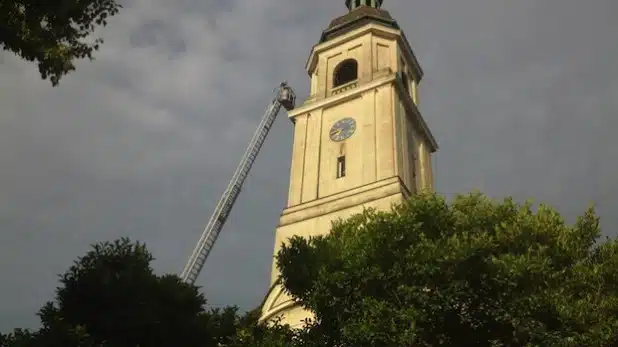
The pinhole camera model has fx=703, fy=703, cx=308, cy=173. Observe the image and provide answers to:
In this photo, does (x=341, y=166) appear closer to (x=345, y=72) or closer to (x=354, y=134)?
(x=354, y=134)

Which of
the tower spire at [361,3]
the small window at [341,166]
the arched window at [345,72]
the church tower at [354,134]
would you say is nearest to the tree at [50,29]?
the church tower at [354,134]

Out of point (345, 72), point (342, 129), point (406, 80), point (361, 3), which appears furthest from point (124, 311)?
point (361, 3)

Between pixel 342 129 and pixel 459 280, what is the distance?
67.2 ft

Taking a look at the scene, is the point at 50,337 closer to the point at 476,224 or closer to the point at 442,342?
the point at 442,342

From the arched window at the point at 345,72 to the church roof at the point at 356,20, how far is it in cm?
232

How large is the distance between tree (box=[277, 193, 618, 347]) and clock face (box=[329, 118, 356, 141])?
17.4 meters

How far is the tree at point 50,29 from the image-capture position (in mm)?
11344

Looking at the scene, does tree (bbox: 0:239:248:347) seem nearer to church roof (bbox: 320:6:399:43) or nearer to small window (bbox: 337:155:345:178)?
small window (bbox: 337:155:345:178)

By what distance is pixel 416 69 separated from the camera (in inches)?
1633

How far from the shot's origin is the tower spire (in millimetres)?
43875

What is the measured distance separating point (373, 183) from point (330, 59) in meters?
10.8

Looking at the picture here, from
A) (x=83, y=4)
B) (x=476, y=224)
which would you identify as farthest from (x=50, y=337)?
(x=476, y=224)

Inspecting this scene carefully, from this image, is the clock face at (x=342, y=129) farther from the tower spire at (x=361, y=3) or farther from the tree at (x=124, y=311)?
the tree at (x=124, y=311)

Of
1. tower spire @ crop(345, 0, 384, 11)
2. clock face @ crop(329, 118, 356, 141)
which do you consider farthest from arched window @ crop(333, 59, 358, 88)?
tower spire @ crop(345, 0, 384, 11)
